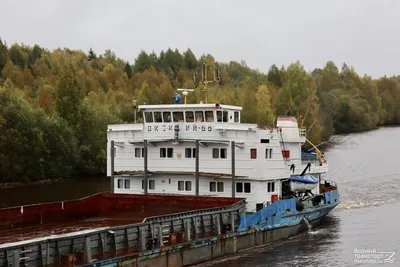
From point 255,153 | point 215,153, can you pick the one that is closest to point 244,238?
point 255,153

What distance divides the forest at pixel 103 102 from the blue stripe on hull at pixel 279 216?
292 inches

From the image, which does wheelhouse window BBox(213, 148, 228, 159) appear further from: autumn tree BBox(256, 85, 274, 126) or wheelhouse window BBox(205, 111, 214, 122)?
autumn tree BBox(256, 85, 274, 126)

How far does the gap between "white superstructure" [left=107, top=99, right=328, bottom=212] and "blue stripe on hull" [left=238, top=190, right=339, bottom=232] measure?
2.13ft

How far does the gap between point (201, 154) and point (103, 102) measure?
58624mm

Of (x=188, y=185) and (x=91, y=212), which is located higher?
(x=188, y=185)

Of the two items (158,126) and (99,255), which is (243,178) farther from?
(99,255)

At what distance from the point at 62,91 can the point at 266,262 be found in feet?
154

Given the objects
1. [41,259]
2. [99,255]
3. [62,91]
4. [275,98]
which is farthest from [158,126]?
[275,98]

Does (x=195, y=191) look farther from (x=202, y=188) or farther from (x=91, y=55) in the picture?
(x=91, y=55)

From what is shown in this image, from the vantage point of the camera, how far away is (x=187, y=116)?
101 feet

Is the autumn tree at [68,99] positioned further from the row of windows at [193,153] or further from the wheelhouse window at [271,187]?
the wheelhouse window at [271,187]

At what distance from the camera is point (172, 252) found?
78.5ft

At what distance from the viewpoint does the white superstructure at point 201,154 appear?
29.8m

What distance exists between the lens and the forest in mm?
56875
